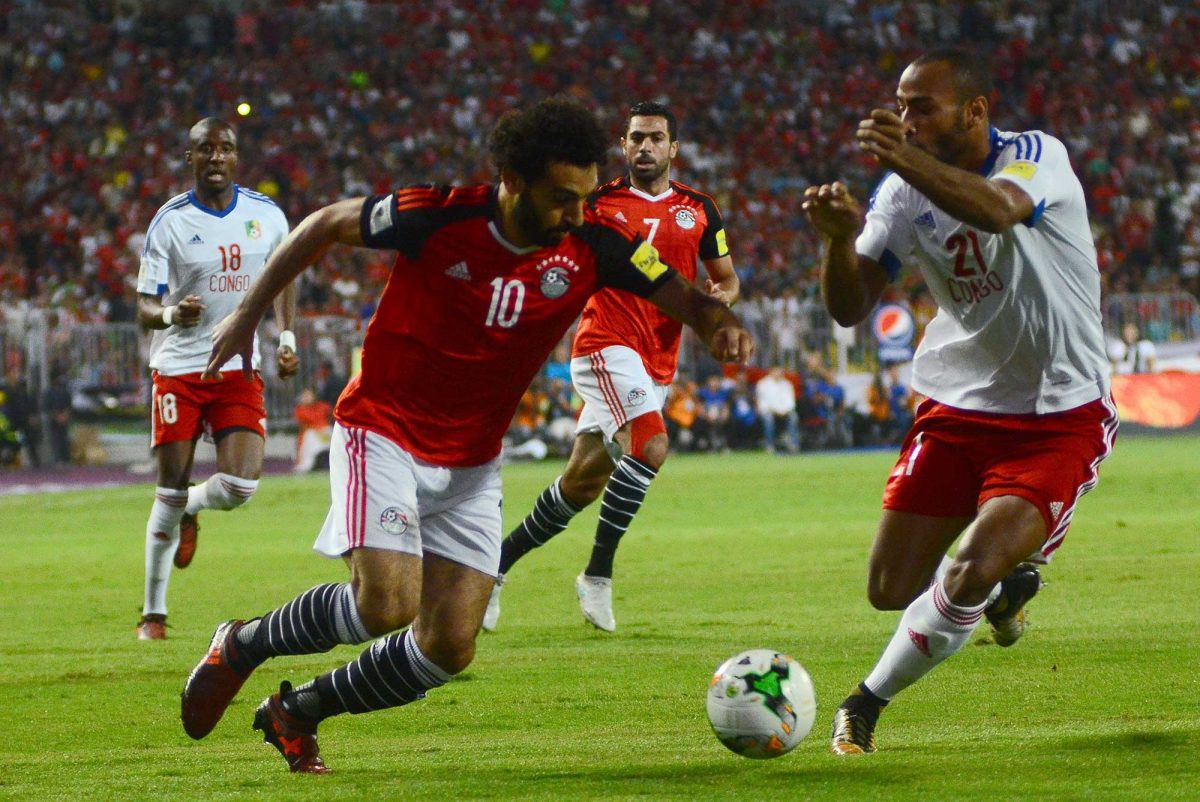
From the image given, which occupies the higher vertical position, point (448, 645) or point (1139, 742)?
point (448, 645)

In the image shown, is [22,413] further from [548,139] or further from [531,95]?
[548,139]

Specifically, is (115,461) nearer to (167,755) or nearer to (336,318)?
(336,318)

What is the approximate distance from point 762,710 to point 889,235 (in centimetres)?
174

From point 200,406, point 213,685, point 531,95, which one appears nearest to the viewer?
point 213,685

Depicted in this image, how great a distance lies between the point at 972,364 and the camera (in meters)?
6.05

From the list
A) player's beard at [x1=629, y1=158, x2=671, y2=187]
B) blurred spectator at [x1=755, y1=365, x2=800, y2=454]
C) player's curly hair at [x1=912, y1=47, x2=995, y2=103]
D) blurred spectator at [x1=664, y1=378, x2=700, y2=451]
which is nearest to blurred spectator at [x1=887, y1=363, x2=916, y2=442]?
blurred spectator at [x1=755, y1=365, x2=800, y2=454]

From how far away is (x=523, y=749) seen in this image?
19.4 ft

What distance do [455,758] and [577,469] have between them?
4026 millimetres

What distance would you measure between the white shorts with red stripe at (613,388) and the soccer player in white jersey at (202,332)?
1.72 metres

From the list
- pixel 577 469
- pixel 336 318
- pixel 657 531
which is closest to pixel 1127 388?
pixel 336 318

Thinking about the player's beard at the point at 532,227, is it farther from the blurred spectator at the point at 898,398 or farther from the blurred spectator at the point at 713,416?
the blurred spectator at the point at 898,398

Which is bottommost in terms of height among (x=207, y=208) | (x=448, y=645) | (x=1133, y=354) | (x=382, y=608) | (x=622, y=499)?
(x=1133, y=354)

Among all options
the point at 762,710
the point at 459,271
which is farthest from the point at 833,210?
the point at 762,710

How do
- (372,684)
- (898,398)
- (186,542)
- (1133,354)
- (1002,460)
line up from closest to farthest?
(372,684) → (1002,460) → (186,542) → (1133,354) → (898,398)
